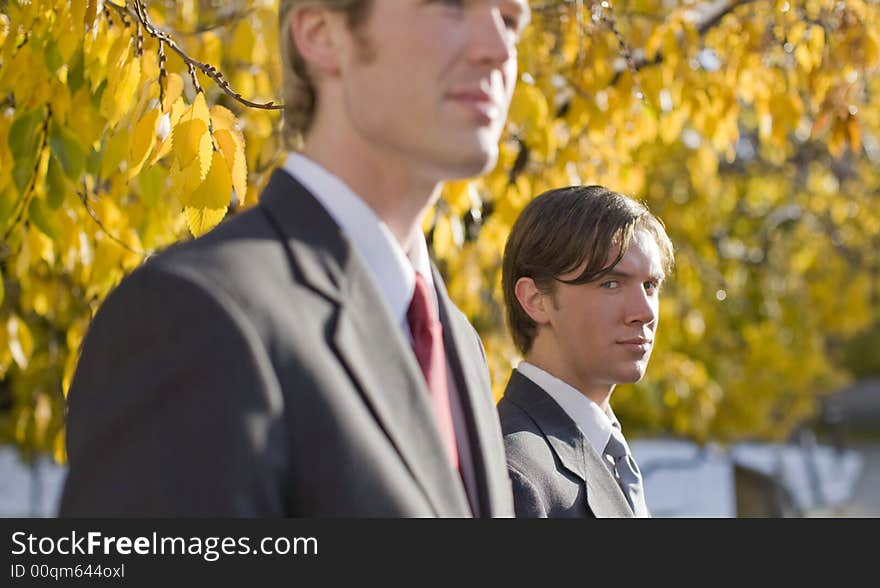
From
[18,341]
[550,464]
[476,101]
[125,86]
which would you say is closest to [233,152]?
[125,86]

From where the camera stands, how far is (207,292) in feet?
3.67

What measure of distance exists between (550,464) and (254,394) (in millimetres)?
1024

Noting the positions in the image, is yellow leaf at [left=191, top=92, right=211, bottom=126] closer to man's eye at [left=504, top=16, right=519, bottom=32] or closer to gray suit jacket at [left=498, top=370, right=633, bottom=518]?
gray suit jacket at [left=498, top=370, right=633, bottom=518]

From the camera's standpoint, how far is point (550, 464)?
205cm

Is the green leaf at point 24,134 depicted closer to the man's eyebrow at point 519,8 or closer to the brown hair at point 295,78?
the brown hair at point 295,78

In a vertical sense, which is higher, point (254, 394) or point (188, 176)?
point (188, 176)

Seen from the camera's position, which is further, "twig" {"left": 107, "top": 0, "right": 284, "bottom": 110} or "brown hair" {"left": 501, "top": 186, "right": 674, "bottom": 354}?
"twig" {"left": 107, "top": 0, "right": 284, "bottom": 110}

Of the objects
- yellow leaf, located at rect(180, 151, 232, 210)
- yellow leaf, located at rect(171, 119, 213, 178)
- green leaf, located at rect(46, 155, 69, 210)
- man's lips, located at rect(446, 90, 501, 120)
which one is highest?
green leaf, located at rect(46, 155, 69, 210)

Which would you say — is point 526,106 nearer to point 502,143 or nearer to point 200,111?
point 502,143

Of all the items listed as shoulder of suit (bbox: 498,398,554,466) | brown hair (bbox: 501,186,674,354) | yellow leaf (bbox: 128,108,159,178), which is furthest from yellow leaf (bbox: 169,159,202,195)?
shoulder of suit (bbox: 498,398,554,466)

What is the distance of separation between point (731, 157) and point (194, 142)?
2.81m

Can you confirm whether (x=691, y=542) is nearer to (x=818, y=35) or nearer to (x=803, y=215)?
(x=818, y=35)

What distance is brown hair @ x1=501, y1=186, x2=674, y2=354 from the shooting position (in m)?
2.21

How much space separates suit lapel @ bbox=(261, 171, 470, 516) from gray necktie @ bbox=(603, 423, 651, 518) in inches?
38.9
